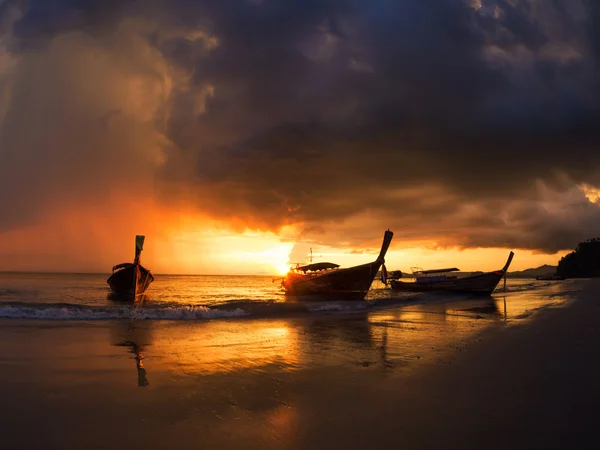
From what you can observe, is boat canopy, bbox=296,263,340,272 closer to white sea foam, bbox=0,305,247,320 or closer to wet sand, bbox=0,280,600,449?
white sea foam, bbox=0,305,247,320

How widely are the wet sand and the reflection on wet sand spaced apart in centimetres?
7

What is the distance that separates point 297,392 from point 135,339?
8.13m

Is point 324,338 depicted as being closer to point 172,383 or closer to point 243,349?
point 243,349

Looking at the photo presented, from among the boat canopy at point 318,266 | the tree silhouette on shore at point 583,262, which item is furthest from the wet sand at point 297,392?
the tree silhouette on shore at point 583,262

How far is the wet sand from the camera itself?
516cm

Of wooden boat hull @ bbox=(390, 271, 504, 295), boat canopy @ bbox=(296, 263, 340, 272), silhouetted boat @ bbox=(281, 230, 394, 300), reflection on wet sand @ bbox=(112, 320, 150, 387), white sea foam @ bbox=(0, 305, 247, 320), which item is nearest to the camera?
reflection on wet sand @ bbox=(112, 320, 150, 387)

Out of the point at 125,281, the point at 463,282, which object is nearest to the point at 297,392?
the point at 125,281

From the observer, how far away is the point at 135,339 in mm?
13148

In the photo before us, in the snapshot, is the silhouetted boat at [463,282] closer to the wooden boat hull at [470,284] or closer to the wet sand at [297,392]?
the wooden boat hull at [470,284]

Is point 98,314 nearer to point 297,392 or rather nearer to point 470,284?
point 297,392

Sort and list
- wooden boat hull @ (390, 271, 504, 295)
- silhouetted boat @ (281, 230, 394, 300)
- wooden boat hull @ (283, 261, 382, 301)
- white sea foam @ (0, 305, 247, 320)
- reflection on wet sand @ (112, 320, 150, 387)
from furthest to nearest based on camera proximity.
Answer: wooden boat hull @ (390, 271, 504, 295) < wooden boat hull @ (283, 261, 382, 301) < silhouetted boat @ (281, 230, 394, 300) < white sea foam @ (0, 305, 247, 320) < reflection on wet sand @ (112, 320, 150, 387)

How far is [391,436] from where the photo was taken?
5.13m

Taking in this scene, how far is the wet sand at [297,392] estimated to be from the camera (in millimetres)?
5156

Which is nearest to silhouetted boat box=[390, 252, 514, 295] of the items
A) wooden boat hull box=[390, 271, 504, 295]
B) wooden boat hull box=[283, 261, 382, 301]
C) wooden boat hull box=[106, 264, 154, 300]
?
wooden boat hull box=[390, 271, 504, 295]
